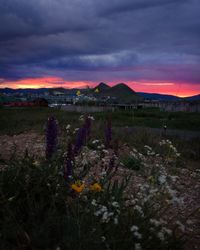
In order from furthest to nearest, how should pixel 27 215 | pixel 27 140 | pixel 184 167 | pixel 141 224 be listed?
1. pixel 27 140
2. pixel 184 167
3. pixel 27 215
4. pixel 141 224

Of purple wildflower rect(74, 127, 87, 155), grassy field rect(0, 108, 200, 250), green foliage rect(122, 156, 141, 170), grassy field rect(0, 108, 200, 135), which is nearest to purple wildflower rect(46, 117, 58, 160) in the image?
grassy field rect(0, 108, 200, 250)

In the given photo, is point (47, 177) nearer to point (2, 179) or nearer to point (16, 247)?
point (2, 179)

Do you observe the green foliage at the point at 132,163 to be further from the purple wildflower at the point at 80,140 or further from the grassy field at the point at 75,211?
the purple wildflower at the point at 80,140

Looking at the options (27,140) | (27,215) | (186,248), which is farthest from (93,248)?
(27,140)

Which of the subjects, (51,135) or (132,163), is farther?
(132,163)

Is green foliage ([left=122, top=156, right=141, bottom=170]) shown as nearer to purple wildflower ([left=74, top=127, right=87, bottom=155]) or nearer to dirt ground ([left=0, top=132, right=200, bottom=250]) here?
dirt ground ([left=0, top=132, right=200, bottom=250])

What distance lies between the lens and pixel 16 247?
265 centimetres

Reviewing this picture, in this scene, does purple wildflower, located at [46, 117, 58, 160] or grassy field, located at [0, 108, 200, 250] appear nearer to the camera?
grassy field, located at [0, 108, 200, 250]

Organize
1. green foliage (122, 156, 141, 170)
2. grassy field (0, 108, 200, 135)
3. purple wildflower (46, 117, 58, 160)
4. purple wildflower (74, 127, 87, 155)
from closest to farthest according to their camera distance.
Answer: purple wildflower (46, 117, 58, 160) < purple wildflower (74, 127, 87, 155) < green foliage (122, 156, 141, 170) < grassy field (0, 108, 200, 135)

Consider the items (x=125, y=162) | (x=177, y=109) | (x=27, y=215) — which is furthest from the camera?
(x=177, y=109)

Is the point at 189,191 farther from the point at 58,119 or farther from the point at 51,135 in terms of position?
the point at 58,119

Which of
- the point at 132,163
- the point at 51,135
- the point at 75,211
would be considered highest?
the point at 51,135

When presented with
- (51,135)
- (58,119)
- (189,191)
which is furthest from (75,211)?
(58,119)

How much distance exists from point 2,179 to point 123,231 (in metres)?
1.39
